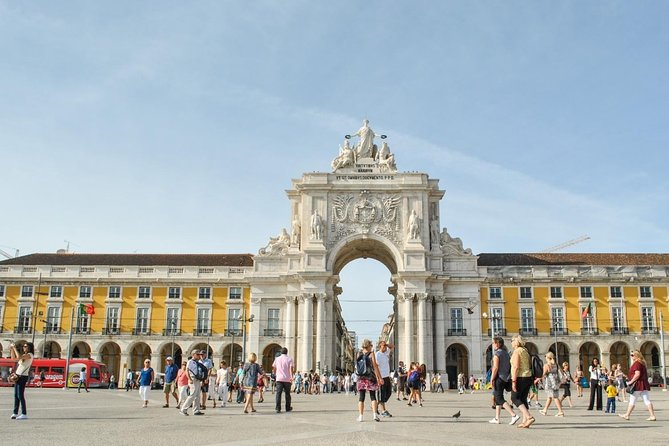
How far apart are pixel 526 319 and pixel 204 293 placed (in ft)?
105

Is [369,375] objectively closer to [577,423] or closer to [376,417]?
[376,417]

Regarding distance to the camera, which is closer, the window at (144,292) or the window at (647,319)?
the window at (647,319)

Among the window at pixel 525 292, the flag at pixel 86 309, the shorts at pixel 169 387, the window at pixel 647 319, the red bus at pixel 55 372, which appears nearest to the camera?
the shorts at pixel 169 387

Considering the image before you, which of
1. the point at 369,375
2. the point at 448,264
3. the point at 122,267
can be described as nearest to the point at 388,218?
the point at 448,264

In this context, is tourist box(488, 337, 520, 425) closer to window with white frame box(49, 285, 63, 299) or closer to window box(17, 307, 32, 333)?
window with white frame box(49, 285, 63, 299)

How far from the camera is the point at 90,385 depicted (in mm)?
54062

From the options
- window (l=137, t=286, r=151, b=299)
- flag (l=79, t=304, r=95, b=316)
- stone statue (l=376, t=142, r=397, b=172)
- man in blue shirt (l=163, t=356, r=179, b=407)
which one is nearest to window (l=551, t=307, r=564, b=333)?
stone statue (l=376, t=142, r=397, b=172)

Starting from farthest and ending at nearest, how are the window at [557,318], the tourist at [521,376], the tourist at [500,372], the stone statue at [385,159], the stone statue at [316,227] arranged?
the stone statue at [385,159], the stone statue at [316,227], the window at [557,318], the tourist at [500,372], the tourist at [521,376]

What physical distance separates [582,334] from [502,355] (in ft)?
169

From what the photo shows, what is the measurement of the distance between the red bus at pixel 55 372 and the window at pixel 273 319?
54.3 feet

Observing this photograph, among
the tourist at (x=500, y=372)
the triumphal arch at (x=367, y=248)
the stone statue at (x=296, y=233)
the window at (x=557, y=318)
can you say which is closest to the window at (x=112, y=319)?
the triumphal arch at (x=367, y=248)

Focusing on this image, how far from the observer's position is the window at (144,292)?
67625 millimetres

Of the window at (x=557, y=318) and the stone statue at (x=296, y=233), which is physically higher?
the stone statue at (x=296, y=233)

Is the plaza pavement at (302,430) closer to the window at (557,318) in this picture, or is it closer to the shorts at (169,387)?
the shorts at (169,387)
